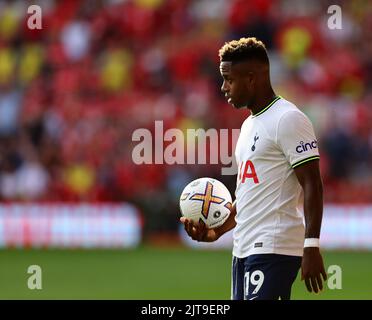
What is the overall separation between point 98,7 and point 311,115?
5.34 metres

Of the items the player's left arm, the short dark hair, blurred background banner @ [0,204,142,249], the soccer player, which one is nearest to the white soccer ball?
the soccer player

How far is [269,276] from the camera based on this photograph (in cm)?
556

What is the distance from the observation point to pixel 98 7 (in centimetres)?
1962

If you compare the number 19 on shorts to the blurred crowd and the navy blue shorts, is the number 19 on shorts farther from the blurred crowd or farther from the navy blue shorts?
the blurred crowd

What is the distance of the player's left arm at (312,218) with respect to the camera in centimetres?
525

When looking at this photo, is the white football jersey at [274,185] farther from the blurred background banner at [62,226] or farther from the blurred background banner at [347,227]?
the blurred background banner at [62,226]

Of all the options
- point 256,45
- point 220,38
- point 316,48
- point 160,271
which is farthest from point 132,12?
point 256,45

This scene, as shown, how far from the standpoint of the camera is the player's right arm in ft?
19.7

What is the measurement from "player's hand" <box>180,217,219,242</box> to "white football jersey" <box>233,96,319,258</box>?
333 millimetres

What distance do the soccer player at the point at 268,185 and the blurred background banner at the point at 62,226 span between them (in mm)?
10086

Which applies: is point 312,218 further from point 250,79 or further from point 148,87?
point 148,87

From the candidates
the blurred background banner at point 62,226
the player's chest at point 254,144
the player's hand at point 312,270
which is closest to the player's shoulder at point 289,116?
the player's chest at point 254,144

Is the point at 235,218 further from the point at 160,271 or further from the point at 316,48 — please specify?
the point at 316,48

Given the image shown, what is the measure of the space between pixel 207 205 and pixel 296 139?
888mm
